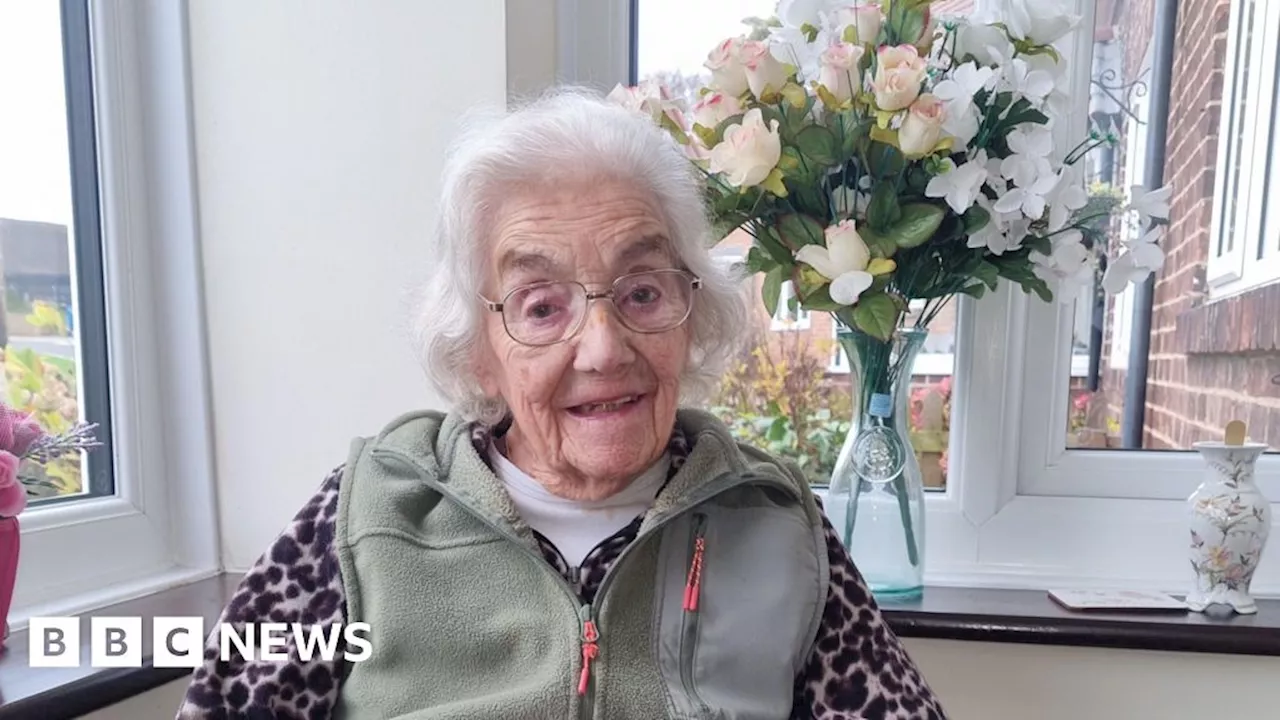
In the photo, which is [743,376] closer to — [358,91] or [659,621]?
[659,621]

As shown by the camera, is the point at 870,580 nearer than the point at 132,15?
Yes

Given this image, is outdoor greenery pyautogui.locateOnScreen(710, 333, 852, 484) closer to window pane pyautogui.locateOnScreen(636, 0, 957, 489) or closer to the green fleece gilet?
window pane pyautogui.locateOnScreen(636, 0, 957, 489)

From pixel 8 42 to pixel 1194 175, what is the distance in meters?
1.85

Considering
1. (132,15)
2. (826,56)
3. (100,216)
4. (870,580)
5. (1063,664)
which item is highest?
(132,15)

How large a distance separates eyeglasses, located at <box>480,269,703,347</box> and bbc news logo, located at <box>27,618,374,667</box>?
37cm

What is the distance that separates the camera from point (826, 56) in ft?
3.19

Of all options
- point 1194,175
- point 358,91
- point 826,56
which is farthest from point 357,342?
point 1194,175

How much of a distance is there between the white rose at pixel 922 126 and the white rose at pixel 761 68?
0.54 feet

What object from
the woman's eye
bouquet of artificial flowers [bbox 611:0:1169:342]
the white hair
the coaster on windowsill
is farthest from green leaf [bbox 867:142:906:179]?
the coaster on windowsill

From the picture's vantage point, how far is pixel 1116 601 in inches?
47.2

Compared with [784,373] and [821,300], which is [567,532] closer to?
[821,300]

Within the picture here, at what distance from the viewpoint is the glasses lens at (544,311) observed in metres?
0.90

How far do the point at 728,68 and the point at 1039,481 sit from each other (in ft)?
2.86

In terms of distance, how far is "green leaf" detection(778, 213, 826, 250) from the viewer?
1065 millimetres
